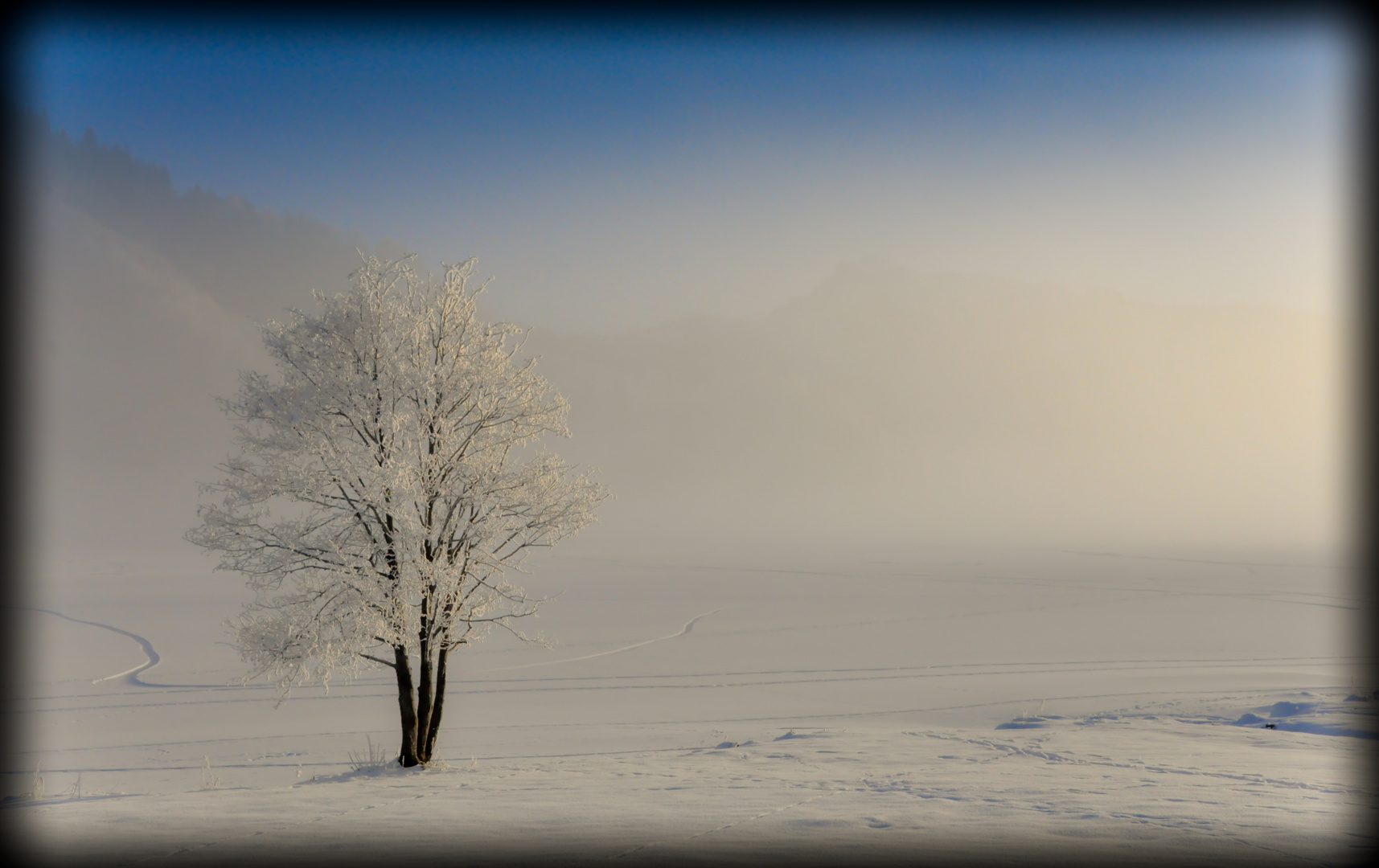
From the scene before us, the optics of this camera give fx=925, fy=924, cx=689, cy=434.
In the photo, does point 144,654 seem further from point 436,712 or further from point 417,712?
point 436,712

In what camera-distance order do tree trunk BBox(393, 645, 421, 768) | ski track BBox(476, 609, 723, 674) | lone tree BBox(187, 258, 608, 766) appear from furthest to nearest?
ski track BBox(476, 609, 723, 674), tree trunk BBox(393, 645, 421, 768), lone tree BBox(187, 258, 608, 766)

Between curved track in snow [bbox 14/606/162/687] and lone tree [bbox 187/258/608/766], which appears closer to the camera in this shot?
lone tree [bbox 187/258/608/766]

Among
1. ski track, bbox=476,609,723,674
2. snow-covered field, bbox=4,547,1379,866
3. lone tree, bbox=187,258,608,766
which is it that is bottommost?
ski track, bbox=476,609,723,674

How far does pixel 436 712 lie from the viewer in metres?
15.7

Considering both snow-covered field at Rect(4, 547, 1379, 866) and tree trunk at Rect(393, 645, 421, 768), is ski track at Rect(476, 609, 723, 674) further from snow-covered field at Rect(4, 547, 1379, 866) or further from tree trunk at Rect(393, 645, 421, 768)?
tree trunk at Rect(393, 645, 421, 768)

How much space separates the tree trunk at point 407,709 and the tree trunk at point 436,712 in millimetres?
180

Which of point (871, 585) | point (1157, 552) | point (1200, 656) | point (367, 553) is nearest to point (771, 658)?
point (1200, 656)

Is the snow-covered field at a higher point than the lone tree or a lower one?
lower

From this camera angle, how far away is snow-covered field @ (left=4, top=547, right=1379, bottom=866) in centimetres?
889

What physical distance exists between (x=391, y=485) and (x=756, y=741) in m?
8.86

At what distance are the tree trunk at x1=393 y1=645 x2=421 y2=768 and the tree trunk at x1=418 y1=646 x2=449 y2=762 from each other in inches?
7.1

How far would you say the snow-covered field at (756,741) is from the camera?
8.89m

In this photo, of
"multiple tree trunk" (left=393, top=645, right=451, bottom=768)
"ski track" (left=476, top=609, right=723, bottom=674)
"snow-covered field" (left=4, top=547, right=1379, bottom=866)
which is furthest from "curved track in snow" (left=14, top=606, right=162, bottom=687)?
"multiple tree trunk" (left=393, top=645, right=451, bottom=768)

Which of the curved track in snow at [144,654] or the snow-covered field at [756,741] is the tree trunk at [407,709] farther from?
the curved track in snow at [144,654]
